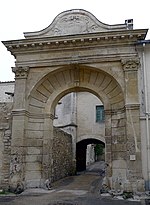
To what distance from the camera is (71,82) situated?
1005cm

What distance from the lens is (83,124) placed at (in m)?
18.0

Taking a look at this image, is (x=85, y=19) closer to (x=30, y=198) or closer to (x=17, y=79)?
(x=17, y=79)

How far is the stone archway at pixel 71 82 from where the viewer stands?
8828mm

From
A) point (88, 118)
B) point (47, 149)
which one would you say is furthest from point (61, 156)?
point (88, 118)

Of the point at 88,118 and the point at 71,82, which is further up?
the point at 71,82

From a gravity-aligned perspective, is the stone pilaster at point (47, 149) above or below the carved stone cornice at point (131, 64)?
below

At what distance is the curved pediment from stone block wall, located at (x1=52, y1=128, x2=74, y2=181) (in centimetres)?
453

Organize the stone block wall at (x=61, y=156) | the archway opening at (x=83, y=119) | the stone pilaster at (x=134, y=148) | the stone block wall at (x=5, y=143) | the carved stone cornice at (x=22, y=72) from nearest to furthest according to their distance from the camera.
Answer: the stone pilaster at (x=134, y=148) < the stone block wall at (x=5, y=143) < the carved stone cornice at (x=22, y=72) < the stone block wall at (x=61, y=156) < the archway opening at (x=83, y=119)

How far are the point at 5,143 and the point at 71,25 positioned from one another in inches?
204

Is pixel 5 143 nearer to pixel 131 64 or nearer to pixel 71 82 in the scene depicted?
pixel 71 82

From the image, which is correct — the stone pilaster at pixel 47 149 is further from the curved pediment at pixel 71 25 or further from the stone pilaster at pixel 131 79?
the curved pediment at pixel 71 25

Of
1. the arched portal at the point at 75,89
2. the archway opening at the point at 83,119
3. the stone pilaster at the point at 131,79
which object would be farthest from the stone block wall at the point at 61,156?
the stone pilaster at the point at 131,79

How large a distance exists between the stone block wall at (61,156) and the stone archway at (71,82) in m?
2.21

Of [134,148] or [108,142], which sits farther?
[108,142]
